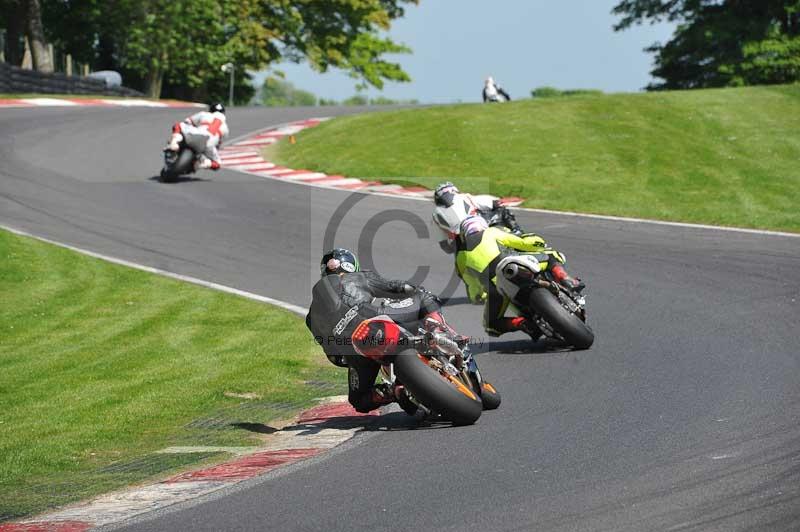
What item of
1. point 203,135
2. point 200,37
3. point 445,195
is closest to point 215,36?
point 200,37

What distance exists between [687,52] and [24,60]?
25.0m

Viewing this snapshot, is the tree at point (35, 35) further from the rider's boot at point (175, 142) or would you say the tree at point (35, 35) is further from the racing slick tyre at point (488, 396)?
the racing slick tyre at point (488, 396)

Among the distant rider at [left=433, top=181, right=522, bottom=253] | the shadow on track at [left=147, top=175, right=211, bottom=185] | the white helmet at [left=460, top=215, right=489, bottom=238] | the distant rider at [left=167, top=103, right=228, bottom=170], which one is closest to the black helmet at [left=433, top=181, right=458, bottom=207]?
the distant rider at [left=433, top=181, right=522, bottom=253]

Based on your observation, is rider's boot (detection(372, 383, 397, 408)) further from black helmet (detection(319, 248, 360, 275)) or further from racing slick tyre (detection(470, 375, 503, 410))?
black helmet (detection(319, 248, 360, 275))

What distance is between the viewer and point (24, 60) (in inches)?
1762

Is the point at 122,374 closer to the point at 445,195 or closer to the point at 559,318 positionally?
the point at 445,195

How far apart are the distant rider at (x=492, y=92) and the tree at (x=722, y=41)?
8.68 meters

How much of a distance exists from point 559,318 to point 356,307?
271 centimetres

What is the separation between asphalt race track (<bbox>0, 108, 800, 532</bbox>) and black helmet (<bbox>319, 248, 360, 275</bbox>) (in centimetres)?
113

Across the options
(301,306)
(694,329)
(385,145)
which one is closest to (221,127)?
(385,145)

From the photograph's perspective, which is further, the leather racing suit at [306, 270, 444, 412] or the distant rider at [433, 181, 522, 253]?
the distant rider at [433, 181, 522, 253]

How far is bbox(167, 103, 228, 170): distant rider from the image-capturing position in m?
22.5

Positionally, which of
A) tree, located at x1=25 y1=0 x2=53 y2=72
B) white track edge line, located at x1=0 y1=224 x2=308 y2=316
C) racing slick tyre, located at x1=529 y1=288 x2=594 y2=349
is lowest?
white track edge line, located at x1=0 y1=224 x2=308 y2=316

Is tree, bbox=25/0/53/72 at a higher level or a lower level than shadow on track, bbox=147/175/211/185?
higher
